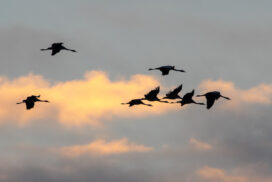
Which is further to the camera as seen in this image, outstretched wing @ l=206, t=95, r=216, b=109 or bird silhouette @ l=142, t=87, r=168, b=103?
bird silhouette @ l=142, t=87, r=168, b=103

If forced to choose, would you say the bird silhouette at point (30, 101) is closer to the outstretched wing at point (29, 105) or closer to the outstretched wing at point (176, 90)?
the outstretched wing at point (29, 105)

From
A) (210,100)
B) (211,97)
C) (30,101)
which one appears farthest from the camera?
(30,101)

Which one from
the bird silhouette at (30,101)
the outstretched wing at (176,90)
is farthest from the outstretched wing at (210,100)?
the bird silhouette at (30,101)

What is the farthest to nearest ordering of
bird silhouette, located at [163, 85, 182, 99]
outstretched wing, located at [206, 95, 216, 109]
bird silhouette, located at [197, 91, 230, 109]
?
bird silhouette, located at [163, 85, 182, 99] → bird silhouette, located at [197, 91, 230, 109] → outstretched wing, located at [206, 95, 216, 109]

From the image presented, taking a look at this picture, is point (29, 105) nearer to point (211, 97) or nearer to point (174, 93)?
point (174, 93)

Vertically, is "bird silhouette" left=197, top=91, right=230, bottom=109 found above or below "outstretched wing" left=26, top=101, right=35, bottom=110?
below

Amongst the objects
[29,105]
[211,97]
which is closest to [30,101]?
[29,105]

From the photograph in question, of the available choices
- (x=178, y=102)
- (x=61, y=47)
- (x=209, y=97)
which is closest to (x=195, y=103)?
(x=178, y=102)

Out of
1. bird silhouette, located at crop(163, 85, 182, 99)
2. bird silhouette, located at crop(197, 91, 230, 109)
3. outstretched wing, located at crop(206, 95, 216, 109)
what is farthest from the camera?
bird silhouette, located at crop(163, 85, 182, 99)

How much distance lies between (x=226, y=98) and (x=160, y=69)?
8006 millimetres

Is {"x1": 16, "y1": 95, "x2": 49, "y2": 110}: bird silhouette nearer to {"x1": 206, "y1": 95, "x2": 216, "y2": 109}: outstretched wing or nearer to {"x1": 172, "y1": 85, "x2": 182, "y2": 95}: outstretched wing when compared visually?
{"x1": 172, "y1": 85, "x2": 182, "y2": 95}: outstretched wing

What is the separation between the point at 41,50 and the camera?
8056 centimetres

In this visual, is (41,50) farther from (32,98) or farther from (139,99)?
(139,99)

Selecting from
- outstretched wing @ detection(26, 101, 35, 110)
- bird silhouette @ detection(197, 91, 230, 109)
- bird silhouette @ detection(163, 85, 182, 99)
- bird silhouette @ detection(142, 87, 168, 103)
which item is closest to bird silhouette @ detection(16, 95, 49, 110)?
outstretched wing @ detection(26, 101, 35, 110)
